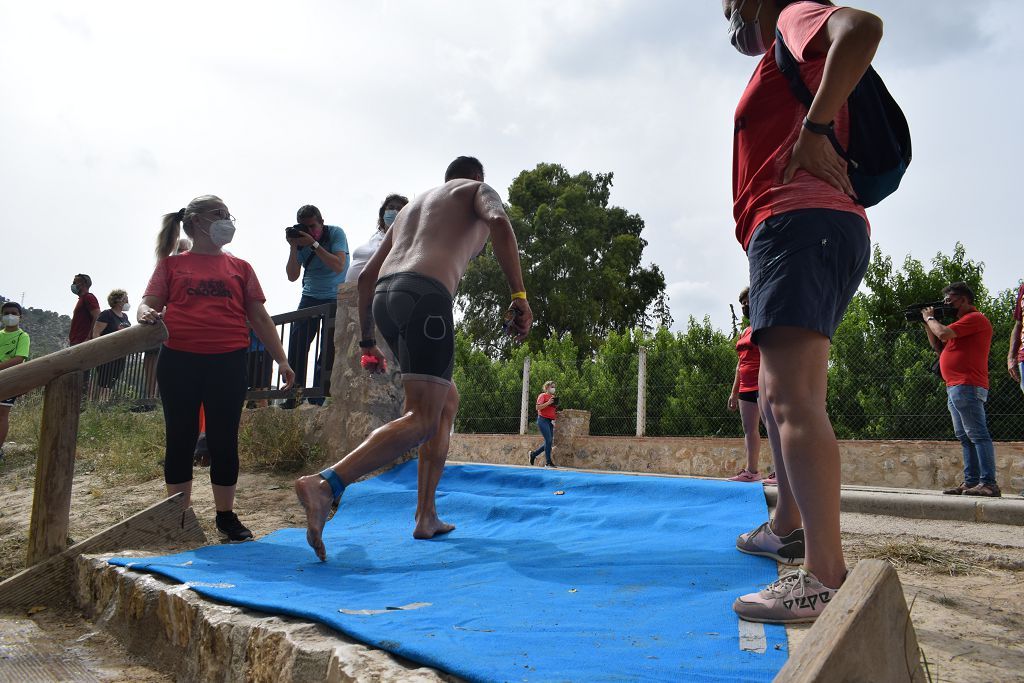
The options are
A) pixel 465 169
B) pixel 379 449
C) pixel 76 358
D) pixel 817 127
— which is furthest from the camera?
pixel 465 169

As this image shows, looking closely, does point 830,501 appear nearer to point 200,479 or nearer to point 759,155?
point 759,155

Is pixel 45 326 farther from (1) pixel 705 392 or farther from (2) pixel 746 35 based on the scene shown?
(2) pixel 746 35

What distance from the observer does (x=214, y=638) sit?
1942 millimetres

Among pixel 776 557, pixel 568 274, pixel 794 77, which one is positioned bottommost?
pixel 776 557

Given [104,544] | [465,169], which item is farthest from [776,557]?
[104,544]

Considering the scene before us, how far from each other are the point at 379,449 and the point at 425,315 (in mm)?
548

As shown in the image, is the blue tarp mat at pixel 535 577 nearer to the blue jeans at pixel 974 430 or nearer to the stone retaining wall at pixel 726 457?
the blue jeans at pixel 974 430

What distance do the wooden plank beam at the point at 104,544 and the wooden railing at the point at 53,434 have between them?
75mm

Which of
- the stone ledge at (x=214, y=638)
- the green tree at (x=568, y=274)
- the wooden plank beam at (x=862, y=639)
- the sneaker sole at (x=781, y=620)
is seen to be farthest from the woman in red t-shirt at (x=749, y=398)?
the green tree at (x=568, y=274)

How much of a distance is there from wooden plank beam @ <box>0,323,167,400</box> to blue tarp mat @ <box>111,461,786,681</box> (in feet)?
3.18

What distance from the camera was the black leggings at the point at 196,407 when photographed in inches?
131

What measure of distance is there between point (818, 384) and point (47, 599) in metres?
3.04

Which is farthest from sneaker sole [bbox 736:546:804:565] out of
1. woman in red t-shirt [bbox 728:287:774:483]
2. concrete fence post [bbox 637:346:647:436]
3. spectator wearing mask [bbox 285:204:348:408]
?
concrete fence post [bbox 637:346:647:436]

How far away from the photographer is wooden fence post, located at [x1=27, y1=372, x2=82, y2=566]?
2.98m
